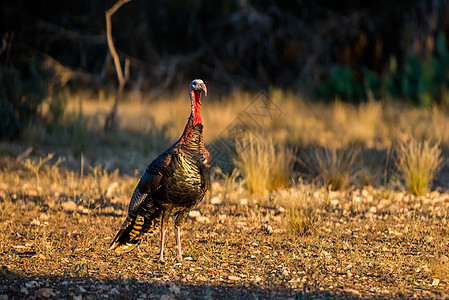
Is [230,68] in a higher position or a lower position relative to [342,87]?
higher

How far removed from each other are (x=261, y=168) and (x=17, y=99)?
4.70 m

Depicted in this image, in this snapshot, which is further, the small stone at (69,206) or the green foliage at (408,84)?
the green foliage at (408,84)

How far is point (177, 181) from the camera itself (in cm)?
413

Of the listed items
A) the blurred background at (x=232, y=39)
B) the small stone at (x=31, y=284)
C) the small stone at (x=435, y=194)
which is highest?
the blurred background at (x=232, y=39)

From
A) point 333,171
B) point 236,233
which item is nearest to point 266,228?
point 236,233

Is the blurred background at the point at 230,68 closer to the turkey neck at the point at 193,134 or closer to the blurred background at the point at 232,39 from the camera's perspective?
the blurred background at the point at 232,39

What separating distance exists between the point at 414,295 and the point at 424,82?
8769mm

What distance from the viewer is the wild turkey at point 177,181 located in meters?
4.13

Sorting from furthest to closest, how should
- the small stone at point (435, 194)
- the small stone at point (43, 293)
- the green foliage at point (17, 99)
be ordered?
1. the green foliage at point (17, 99)
2. the small stone at point (435, 194)
3. the small stone at point (43, 293)

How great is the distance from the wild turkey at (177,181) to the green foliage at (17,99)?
495 cm

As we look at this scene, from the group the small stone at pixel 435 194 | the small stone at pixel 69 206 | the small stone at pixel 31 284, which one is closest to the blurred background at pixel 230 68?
the small stone at pixel 435 194

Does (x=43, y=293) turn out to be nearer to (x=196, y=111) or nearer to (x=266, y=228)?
(x=196, y=111)

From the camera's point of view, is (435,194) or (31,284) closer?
(31,284)

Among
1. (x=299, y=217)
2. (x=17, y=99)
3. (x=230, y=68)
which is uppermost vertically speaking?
(x=230, y=68)
